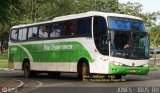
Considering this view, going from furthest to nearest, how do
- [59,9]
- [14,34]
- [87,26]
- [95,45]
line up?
[59,9] → [14,34] → [87,26] → [95,45]

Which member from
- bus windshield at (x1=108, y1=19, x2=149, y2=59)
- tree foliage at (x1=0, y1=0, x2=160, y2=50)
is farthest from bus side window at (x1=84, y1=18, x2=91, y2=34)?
tree foliage at (x1=0, y1=0, x2=160, y2=50)

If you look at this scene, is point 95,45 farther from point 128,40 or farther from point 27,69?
point 27,69

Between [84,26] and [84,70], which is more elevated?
[84,26]

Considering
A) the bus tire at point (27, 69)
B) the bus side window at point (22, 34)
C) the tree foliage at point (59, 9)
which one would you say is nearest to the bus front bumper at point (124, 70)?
the bus tire at point (27, 69)

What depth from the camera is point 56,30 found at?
27234mm

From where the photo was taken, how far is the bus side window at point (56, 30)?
26.8 m

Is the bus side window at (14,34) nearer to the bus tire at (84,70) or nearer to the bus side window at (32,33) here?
the bus side window at (32,33)

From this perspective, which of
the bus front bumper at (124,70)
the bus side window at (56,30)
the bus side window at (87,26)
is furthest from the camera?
the bus side window at (56,30)

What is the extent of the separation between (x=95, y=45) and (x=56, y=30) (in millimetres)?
4220

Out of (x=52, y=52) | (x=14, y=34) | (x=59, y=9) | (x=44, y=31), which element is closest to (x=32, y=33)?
(x=44, y=31)

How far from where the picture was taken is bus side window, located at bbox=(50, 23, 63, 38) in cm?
2676

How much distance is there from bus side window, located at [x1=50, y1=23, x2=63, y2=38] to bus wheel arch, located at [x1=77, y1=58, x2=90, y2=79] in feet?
8.70

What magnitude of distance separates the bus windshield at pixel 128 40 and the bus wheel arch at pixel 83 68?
2005mm

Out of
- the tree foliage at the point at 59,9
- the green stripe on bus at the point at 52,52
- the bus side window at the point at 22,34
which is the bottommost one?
the green stripe on bus at the point at 52,52
